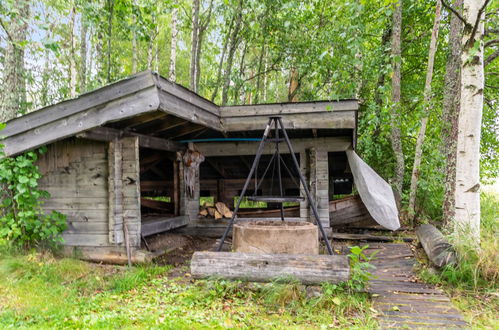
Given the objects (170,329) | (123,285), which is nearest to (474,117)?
(170,329)

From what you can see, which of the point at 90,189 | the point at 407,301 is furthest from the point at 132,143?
the point at 407,301

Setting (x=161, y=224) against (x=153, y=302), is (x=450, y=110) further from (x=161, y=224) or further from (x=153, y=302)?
(x=153, y=302)

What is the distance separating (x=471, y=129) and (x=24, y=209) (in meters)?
6.06

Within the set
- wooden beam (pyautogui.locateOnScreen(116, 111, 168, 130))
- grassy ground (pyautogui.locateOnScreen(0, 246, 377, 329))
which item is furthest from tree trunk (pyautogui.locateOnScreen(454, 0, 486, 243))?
wooden beam (pyautogui.locateOnScreen(116, 111, 168, 130))

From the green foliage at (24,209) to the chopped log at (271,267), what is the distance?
249 cm

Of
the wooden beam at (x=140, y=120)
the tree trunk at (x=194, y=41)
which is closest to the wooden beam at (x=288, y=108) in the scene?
the wooden beam at (x=140, y=120)

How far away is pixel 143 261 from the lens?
15.7 ft

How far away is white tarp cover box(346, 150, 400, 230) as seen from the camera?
5.11 meters

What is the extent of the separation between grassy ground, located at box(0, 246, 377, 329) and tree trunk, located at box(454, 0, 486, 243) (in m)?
1.91

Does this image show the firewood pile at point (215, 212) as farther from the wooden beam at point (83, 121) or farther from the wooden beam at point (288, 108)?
the wooden beam at point (83, 121)

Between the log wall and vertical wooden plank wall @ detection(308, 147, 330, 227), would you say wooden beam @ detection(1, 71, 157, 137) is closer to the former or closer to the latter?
the log wall

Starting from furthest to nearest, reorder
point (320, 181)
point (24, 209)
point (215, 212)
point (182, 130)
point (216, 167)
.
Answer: point (216, 167) → point (215, 212) → point (320, 181) → point (182, 130) → point (24, 209)

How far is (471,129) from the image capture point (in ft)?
13.8

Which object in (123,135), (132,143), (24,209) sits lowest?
(24,209)
